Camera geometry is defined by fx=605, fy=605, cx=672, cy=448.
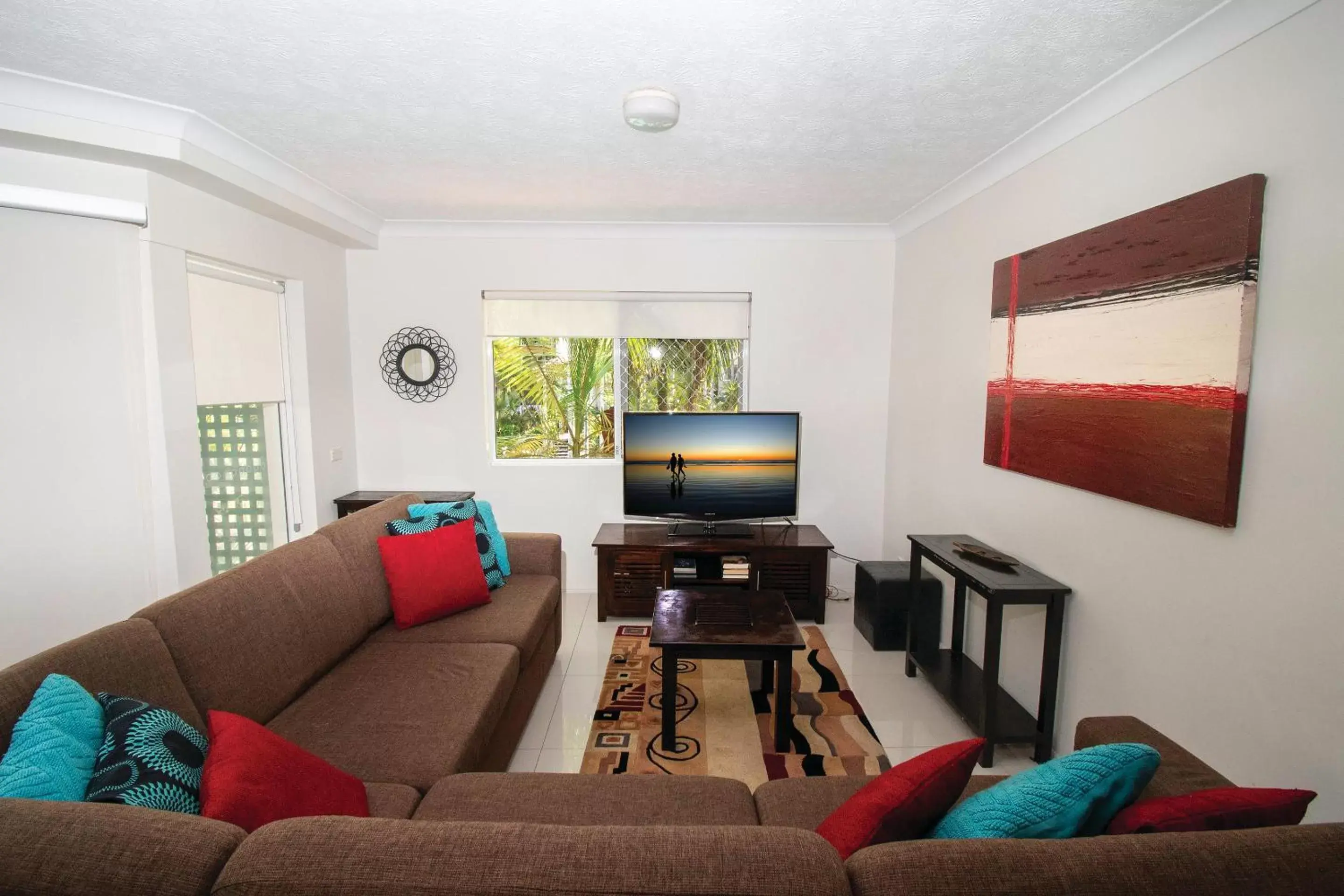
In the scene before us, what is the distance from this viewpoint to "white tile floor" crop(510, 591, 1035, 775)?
2.52 metres

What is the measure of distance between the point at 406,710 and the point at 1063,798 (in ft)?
5.92

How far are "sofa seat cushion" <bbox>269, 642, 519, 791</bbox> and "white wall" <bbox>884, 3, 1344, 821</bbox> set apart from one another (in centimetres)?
222

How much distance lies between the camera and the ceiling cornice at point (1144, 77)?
5.41 ft

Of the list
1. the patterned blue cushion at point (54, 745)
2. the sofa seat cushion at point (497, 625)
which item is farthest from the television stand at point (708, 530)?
the patterned blue cushion at point (54, 745)

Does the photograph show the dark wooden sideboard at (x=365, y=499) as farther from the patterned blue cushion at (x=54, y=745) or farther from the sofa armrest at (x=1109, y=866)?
the sofa armrest at (x=1109, y=866)

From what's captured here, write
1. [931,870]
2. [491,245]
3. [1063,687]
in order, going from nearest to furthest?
1. [931,870]
2. [1063,687]
3. [491,245]

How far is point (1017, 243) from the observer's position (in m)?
2.77

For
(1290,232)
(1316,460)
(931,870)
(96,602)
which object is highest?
(1290,232)

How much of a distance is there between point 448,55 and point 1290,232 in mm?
2486

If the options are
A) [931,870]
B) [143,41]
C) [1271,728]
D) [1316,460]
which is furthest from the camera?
[143,41]

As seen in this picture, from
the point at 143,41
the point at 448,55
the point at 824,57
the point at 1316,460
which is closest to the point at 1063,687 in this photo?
the point at 1316,460

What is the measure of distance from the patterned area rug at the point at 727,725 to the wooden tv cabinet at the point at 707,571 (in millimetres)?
505

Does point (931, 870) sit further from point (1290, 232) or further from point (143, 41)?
point (143, 41)

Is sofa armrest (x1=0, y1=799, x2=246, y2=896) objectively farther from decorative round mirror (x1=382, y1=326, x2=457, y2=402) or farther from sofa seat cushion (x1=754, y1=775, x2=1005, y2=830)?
decorative round mirror (x1=382, y1=326, x2=457, y2=402)
